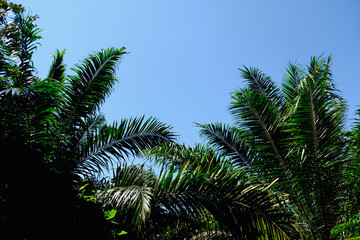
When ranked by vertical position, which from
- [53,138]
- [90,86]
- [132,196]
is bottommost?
[132,196]

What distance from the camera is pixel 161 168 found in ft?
14.6

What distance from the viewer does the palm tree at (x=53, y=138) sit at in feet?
13.5

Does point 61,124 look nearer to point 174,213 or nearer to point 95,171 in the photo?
point 95,171

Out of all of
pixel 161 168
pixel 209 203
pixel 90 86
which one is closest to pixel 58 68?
pixel 90 86

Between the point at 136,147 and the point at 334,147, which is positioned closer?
the point at 334,147

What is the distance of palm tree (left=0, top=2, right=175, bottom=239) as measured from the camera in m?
4.11

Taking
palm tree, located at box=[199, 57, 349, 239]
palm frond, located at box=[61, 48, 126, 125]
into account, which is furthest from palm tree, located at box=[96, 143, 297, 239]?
palm frond, located at box=[61, 48, 126, 125]

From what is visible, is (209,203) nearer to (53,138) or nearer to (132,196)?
(132,196)

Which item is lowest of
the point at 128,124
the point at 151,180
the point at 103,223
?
the point at 103,223

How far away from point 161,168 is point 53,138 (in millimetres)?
1992

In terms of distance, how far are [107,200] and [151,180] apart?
0.70 meters

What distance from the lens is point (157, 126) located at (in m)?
6.67

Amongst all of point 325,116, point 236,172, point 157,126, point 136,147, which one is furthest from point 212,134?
point 236,172

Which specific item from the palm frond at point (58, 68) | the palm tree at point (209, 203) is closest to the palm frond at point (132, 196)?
the palm tree at point (209, 203)
